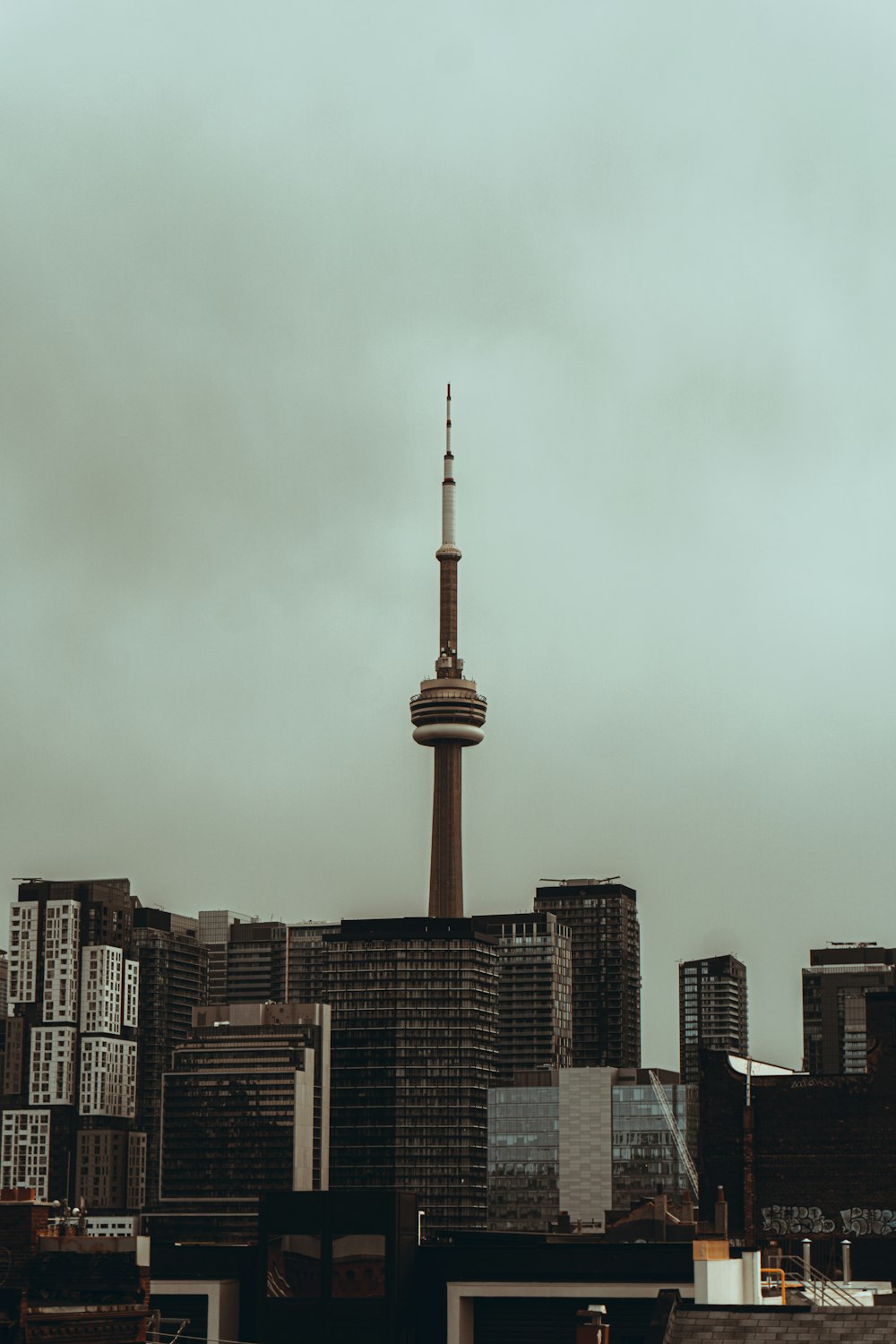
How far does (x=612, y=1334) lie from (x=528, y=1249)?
4445 mm

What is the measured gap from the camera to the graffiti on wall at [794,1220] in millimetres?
172625

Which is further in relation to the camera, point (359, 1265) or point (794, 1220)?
point (794, 1220)

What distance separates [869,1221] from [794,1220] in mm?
8933

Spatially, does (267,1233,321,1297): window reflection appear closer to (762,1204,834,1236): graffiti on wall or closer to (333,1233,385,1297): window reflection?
(333,1233,385,1297): window reflection

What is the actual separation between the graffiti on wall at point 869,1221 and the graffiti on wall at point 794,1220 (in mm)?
2331

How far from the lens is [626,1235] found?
15925 cm

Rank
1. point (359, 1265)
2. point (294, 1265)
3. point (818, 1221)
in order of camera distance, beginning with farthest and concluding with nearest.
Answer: point (818, 1221) → point (294, 1265) → point (359, 1265)

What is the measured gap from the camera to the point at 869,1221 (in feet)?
588

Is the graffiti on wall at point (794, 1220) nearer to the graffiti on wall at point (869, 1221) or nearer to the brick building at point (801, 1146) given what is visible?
the brick building at point (801, 1146)

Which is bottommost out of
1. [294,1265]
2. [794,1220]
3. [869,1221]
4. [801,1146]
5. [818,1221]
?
[869,1221]

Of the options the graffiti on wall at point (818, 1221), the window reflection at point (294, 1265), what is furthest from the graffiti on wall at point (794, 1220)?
the window reflection at point (294, 1265)

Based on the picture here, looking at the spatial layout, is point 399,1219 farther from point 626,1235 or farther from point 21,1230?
point 626,1235

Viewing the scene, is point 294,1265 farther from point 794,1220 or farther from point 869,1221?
point 869,1221

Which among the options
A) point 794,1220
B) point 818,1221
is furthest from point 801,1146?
point 818,1221
